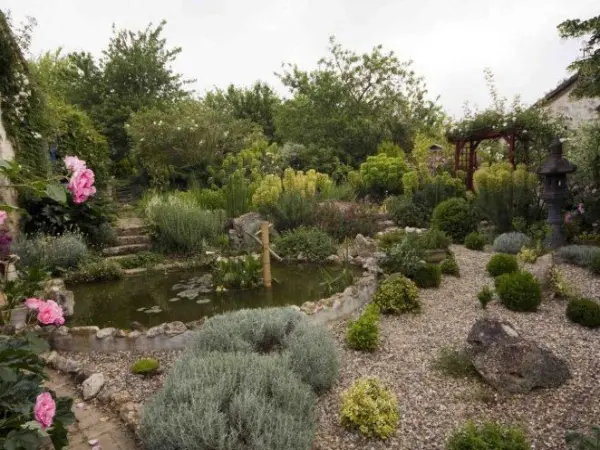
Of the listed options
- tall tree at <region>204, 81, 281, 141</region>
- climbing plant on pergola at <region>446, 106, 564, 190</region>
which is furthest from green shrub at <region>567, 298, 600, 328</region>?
tall tree at <region>204, 81, 281, 141</region>

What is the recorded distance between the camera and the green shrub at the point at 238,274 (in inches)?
215

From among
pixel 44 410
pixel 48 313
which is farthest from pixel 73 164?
pixel 44 410

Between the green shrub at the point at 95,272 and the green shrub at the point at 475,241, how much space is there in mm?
6192

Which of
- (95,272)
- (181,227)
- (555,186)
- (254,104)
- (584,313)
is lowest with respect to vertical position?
(584,313)

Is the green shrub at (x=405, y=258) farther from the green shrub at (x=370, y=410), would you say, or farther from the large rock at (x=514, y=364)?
the green shrub at (x=370, y=410)

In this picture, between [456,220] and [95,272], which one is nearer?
[95,272]

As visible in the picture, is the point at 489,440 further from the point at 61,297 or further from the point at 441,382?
the point at 61,297

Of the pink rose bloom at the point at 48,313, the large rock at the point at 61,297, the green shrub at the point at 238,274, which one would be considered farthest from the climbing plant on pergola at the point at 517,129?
the pink rose bloom at the point at 48,313

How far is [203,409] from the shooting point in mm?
2076

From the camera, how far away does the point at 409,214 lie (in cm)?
904

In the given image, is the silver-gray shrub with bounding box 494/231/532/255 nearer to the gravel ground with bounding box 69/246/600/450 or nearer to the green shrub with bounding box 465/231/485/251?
the green shrub with bounding box 465/231/485/251

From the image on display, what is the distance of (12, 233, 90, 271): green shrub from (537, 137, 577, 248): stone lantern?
7.76m

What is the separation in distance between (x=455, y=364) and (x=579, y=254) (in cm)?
378

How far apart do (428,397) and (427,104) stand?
16264 millimetres
